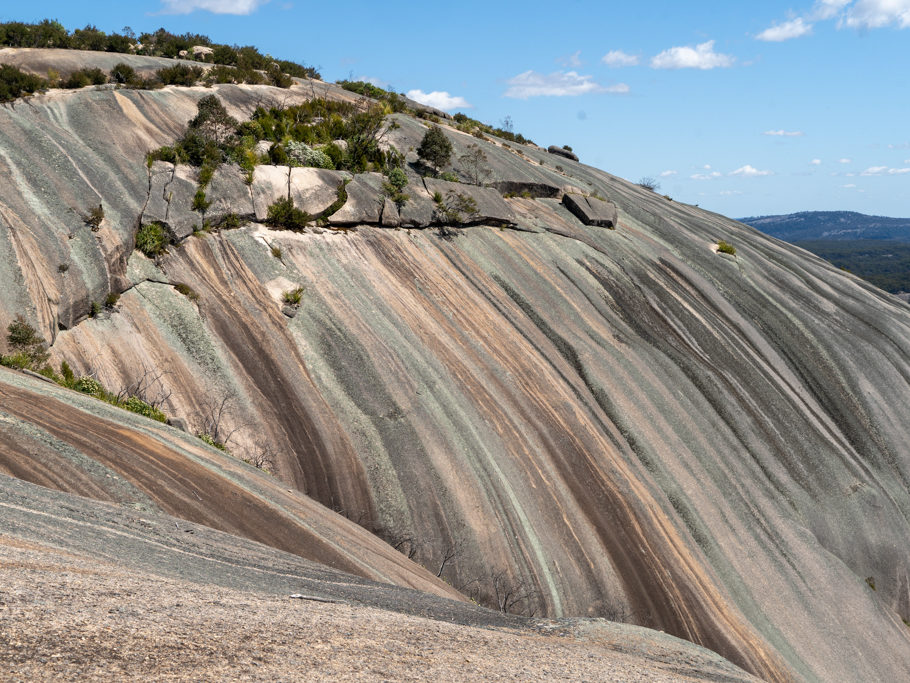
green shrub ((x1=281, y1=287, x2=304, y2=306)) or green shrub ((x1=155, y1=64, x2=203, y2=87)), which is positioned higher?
green shrub ((x1=155, y1=64, x2=203, y2=87))

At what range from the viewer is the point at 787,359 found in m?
32.0

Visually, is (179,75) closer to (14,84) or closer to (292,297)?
(14,84)

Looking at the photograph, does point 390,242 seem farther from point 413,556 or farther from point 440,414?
point 413,556

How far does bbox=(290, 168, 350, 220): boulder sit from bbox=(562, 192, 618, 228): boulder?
561 inches

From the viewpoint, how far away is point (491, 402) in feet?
71.8

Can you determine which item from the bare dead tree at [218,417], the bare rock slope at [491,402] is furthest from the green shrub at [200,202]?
the bare dead tree at [218,417]

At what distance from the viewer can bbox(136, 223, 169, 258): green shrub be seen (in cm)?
2030

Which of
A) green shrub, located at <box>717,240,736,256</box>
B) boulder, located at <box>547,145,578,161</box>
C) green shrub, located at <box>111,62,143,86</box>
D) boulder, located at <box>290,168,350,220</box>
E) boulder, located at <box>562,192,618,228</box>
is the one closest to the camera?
boulder, located at <box>290,168,350,220</box>

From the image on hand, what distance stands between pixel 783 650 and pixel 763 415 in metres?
10.9

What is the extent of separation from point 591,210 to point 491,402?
17.2 m

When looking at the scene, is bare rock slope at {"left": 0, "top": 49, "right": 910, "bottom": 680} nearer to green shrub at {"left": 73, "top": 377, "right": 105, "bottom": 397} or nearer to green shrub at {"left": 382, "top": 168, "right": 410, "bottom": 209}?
green shrub at {"left": 382, "top": 168, "right": 410, "bottom": 209}

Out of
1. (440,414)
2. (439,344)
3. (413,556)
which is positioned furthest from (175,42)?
(413,556)

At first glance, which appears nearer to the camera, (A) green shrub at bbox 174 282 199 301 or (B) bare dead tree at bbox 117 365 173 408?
(B) bare dead tree at bbox 117 365 173 408

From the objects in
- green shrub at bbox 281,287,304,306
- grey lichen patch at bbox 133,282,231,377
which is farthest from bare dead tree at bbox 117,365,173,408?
green shrub at bbox 281,287,304,306
